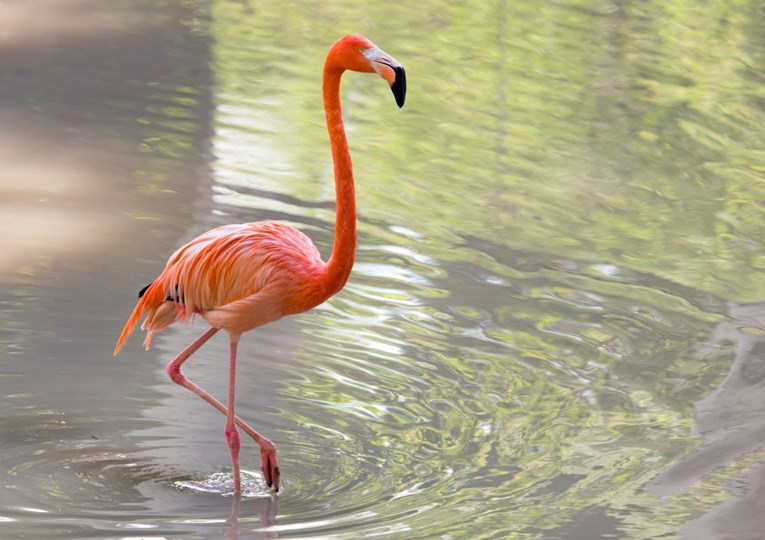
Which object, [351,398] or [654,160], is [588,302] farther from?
[654,160]

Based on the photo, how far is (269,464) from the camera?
442 centimetres

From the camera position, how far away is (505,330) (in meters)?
5.75

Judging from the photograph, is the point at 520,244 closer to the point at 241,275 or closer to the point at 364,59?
the point at 241,275

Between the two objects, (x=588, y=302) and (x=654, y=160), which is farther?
(x=654, y=160)

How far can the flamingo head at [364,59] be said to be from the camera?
13.2 ft

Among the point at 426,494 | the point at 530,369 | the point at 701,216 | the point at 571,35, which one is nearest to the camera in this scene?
the point at 426,494

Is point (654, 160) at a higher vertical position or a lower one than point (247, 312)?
lower

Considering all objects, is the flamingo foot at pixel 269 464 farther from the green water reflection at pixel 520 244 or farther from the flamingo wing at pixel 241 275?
the flamingo wing at pixel 241 275

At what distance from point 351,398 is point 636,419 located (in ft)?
3.60

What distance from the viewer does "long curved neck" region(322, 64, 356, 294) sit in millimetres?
4277

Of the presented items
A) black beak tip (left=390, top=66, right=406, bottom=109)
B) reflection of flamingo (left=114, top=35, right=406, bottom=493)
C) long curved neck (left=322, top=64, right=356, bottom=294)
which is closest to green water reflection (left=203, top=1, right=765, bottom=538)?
reflection of flamingo (left=114, top=35, right=406, bottom=493)

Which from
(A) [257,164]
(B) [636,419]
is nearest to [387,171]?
(A) [257,164]

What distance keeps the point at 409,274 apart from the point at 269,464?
2.02m

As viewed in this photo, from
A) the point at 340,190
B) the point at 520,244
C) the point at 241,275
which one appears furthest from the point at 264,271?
the point at 520,244
